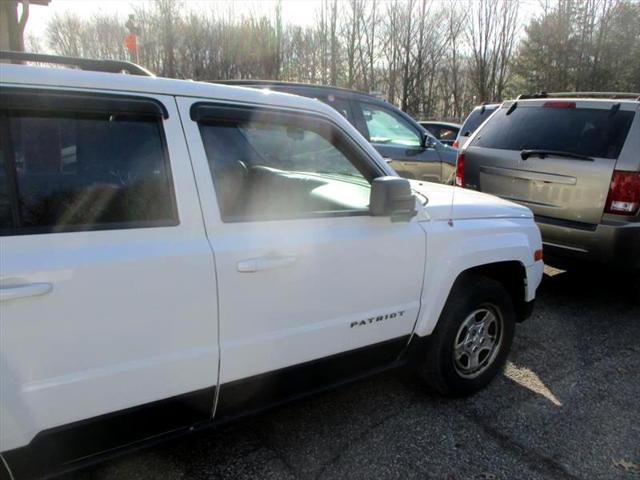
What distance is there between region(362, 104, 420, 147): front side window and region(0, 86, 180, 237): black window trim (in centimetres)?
468

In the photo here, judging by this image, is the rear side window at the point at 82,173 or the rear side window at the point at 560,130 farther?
the rear side window at the point at 560,130

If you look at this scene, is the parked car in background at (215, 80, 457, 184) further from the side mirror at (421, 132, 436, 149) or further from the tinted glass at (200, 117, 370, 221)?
the tinted glass at (200, 117, 370, 221)

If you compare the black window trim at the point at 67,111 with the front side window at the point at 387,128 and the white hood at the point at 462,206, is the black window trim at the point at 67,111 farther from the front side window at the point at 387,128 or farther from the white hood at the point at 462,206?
the front side window at the point at 387,128

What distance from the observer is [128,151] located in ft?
6.35

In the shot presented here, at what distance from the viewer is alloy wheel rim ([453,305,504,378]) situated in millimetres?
3141

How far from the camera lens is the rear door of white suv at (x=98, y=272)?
5.53ft

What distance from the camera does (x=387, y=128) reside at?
666 cm

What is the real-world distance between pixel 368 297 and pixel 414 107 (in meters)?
29.9


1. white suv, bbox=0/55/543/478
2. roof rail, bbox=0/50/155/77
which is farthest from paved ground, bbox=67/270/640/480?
roof rail, bbox=0/50/155/77

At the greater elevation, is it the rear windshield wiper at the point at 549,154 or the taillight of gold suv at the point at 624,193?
the rear windshield wiper at the point at 549,154

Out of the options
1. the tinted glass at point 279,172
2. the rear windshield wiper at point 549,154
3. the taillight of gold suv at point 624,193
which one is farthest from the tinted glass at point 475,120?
the tinted glass at point 279,172

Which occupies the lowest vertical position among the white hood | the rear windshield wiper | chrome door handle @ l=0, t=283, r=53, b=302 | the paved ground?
the paved ground

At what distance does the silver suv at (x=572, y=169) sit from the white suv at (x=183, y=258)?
2090 millimetres

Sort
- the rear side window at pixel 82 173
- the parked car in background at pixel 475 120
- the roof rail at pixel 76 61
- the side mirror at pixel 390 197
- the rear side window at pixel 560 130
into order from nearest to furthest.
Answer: the rear side window at pixel 82 173, the roof rail at pixel 76 61, the side mirror at pixel 390 197, the rear side window at pixel 560 130, the parked car in background at pixel 475 120
